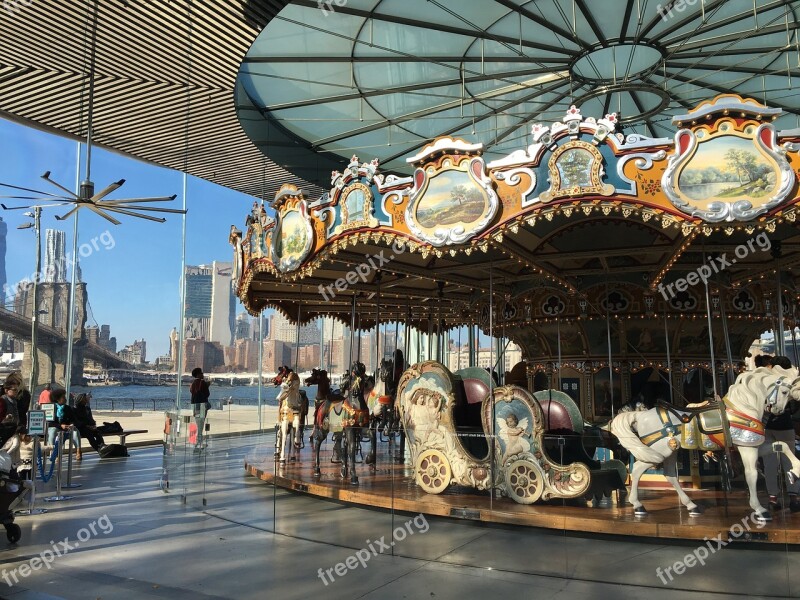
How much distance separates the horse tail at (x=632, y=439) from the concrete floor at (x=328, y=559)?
101 cm

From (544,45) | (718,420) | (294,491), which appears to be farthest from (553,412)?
(544,45)

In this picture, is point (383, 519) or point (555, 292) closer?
point (383, 519)

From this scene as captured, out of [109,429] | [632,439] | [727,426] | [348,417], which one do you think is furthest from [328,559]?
[109,429]

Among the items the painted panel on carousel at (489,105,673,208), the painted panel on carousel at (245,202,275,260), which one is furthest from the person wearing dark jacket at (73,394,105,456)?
the painted panel on carousel at (489,105,673,208)

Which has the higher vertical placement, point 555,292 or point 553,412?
point 555,292

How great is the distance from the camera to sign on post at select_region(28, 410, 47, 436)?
28.4 ft

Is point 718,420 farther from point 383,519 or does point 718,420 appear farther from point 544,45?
point 544,45

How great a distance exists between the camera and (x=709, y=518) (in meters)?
6.73

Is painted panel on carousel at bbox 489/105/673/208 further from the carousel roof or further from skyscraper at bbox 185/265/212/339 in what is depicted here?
skyscraper at bbox 185/265/212/339

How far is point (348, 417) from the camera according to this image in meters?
9.42

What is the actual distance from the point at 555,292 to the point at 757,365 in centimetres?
444

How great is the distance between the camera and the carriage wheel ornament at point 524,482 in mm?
7629

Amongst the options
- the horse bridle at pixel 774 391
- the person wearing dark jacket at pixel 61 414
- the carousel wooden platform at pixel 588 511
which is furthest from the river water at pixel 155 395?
the horse bridle at pixel 774 391

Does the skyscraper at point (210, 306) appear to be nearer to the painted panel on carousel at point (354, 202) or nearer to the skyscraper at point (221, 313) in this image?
the skyscraper at point (221, 313)
